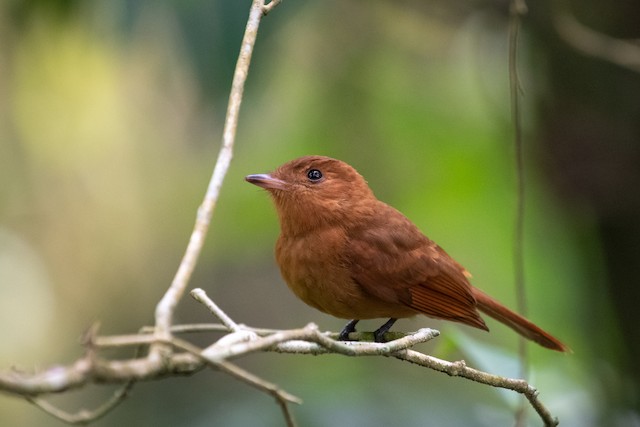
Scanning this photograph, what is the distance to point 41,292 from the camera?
608 centimetres

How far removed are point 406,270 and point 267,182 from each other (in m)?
0.63

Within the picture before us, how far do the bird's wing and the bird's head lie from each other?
103 mm

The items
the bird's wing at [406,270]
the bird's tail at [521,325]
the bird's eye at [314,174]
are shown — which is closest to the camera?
the bird's wing at [406,270]

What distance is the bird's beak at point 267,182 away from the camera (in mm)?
3242

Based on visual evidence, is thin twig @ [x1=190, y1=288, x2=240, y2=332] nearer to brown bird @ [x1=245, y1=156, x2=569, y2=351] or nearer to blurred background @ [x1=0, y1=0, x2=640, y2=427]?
brown bird @ [x1=245, y1=156, x2=569, y2=351]

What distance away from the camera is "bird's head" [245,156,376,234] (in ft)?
10.3

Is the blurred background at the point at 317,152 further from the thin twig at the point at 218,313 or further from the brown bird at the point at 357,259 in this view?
the thin twig at the point at 218,313

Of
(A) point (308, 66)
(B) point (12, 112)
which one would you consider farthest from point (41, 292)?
(A) point (308, 66)

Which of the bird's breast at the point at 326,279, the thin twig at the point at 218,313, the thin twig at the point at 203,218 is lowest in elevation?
the bird's breast at the point at 326,279

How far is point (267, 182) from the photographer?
3262mm

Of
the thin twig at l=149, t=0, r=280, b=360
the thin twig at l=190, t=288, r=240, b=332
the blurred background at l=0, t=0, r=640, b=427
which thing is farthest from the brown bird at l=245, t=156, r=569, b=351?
the thin twig at l=149, t=0, r=280, b=360

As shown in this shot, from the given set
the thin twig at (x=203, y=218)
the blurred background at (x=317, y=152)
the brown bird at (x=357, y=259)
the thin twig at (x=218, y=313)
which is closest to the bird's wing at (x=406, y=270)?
the brown bird at (x=357, y=259)

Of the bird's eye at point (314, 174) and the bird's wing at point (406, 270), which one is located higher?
the bird's eye at point (314, 174)

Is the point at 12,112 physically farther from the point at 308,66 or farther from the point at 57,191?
the point at 308,66
